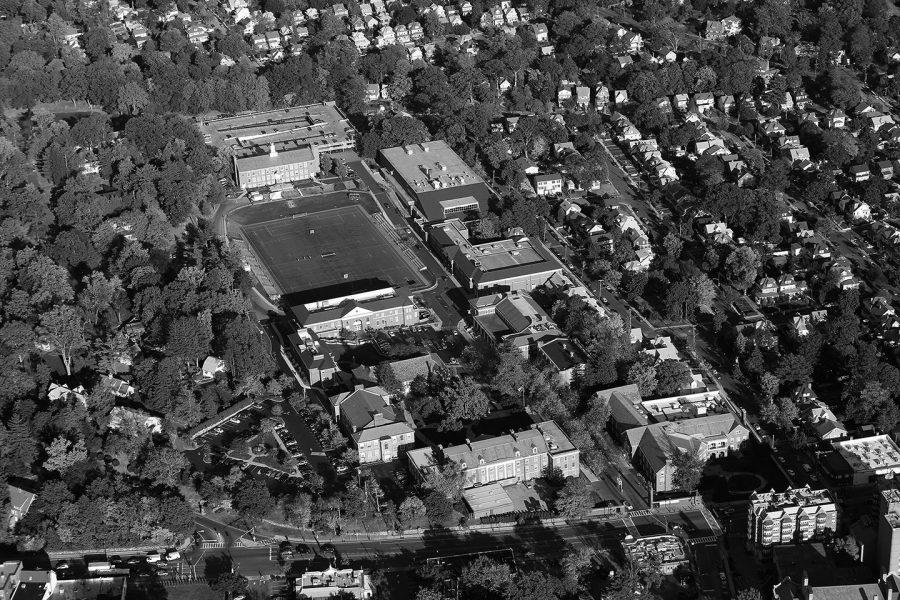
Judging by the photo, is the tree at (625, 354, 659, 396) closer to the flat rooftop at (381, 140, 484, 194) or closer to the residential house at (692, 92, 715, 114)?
the flat rooftop at (381, 140, 484, 194)

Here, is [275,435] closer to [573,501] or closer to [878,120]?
[573,501]

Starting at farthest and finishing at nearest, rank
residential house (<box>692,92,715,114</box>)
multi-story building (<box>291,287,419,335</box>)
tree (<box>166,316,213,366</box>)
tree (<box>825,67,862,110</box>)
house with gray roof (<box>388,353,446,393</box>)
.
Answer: residential house (<box>692,92,715,114</box>) < tree (<box>825,67,862,110</box>) < multi-story building (<box>291,287,419,335</box>) < tree (<box>166,316,213,366</box>) < house with gray roof (<box>388,353,446,393</box>)

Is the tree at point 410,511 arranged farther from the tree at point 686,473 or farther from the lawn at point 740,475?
the lawn at point 740,475

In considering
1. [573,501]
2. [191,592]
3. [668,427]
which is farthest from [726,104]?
[191,592]

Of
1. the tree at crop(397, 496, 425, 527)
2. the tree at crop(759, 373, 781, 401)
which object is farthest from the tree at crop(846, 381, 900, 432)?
the tree at crop(397, 496, 425, 527)

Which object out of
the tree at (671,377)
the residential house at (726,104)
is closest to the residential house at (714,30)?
the residential house at (726,104)

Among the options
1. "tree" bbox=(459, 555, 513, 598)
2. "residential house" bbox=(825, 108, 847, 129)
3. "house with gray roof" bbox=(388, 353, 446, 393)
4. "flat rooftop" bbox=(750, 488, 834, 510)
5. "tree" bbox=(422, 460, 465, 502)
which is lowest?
"residential house" bbox=(825, 108, 847, 129)

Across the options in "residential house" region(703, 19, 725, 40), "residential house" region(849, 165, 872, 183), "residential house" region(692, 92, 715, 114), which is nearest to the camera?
"residential house" region(849, 165, 872, 183)

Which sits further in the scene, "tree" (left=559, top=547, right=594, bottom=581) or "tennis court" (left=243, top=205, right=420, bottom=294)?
"tennis court" (left=243, top=205, right=420, bottom=294)
